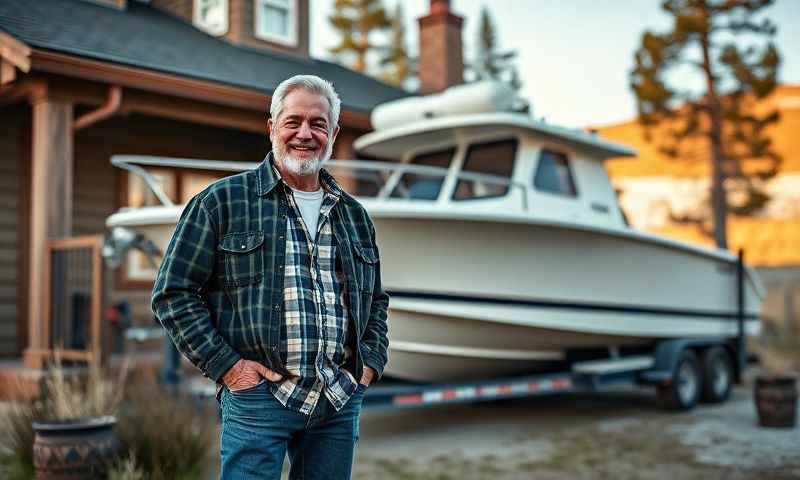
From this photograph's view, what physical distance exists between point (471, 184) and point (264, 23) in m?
6.07

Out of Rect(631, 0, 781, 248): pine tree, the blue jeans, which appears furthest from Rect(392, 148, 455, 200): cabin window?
Rect(631, 0, 781, 248): pine tree

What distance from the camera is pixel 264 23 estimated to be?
40.5 feet

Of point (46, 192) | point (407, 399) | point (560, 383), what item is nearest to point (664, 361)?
point (560, 383)

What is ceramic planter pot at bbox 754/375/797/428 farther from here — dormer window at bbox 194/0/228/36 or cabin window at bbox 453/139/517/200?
dormer window at bbox 194/0/228/36

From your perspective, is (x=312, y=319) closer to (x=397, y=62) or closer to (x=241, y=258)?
(x=241, y=258)

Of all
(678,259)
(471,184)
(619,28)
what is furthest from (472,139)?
(619,28)

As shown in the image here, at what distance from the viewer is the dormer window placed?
39.9ft

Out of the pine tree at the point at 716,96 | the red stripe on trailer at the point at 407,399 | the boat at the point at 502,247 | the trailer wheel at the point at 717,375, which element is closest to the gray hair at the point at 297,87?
the boat at the point at 502,247

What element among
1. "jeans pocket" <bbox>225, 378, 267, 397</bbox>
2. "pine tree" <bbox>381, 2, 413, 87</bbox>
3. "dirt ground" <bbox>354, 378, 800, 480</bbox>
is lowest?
"dirt ground" <bbox>354, 378, 800, 480</bbox>

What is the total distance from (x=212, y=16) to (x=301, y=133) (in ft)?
34.8

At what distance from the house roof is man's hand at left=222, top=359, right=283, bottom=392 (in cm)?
621

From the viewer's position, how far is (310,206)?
264cm

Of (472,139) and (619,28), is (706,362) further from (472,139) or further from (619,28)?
(619,28)

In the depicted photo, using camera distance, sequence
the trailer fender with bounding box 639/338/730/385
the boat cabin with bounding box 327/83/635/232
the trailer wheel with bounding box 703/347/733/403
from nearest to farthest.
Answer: the boat cabin with bounding box 327/83/635/232
the trailer fender with bounding box 639/338/730/385
the trailer wheel with bounding box 703/347/733/403
